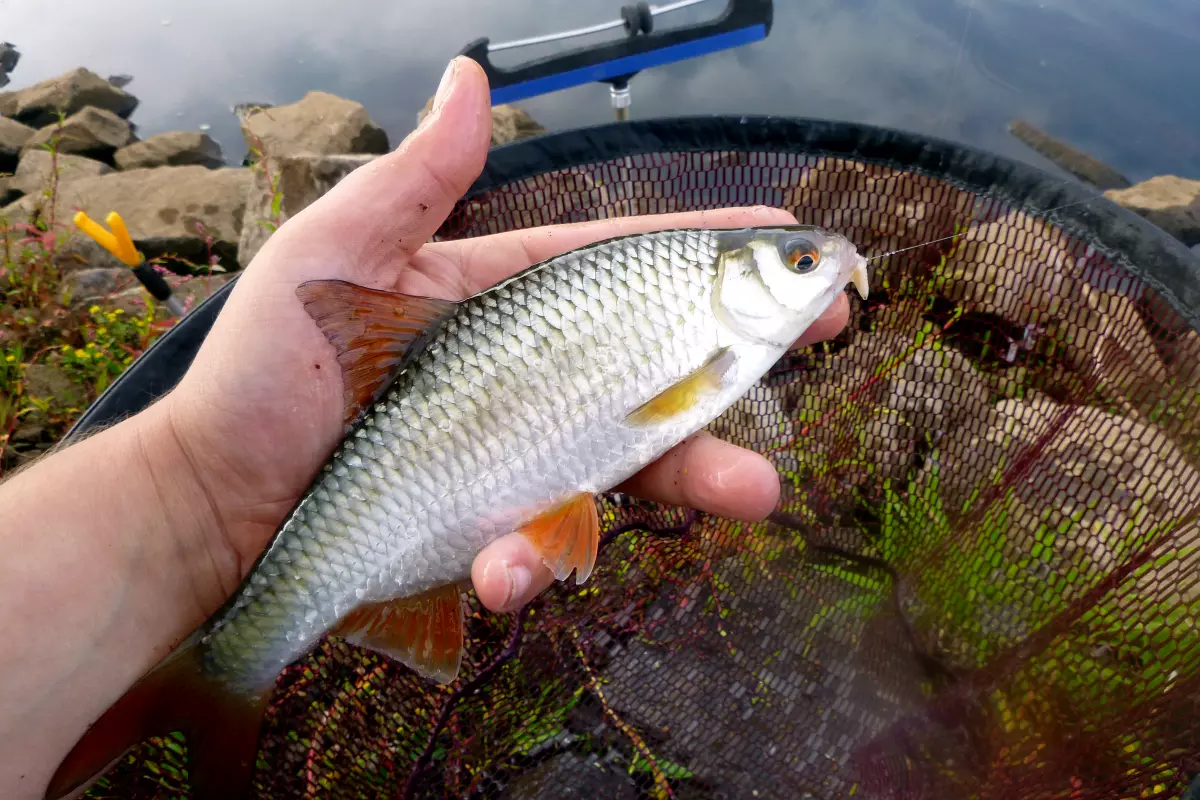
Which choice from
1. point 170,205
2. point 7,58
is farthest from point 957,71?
point 7,58

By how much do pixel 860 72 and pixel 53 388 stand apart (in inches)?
222

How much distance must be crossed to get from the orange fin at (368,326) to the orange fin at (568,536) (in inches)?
18.9

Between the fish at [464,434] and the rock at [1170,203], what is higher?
the fish at [464,434]

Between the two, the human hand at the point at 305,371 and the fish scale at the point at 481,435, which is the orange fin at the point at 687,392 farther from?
the human hand at the point at 305,371

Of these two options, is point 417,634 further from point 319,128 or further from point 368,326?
point 319,128

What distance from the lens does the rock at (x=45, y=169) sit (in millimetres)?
6324

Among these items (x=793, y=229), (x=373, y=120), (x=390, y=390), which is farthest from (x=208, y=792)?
(x=373, y=120)

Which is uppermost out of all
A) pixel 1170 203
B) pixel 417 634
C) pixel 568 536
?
pixel 568 536

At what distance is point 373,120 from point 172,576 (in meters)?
5.77

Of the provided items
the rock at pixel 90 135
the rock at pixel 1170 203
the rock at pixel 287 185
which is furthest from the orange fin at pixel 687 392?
the rock at pixel 90 135

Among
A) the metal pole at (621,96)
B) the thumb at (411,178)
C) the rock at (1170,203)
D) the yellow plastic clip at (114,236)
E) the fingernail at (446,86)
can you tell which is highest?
the fingernail at (446,86)

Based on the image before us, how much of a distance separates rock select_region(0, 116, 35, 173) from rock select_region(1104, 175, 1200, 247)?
355 inches

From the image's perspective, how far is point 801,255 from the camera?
68.7 inches

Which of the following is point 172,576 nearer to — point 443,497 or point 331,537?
point 331,537
